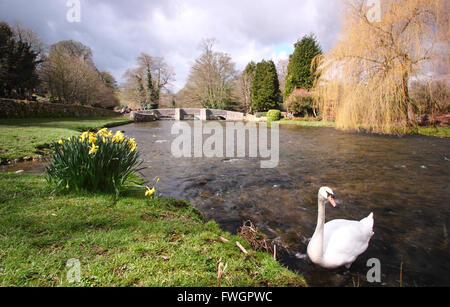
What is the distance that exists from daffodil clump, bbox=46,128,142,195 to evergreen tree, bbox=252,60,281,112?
115 feet

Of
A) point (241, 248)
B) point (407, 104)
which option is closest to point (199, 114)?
point (407, 104)

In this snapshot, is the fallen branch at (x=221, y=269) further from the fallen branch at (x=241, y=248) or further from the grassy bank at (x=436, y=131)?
the grassy bank at (x=436, y=131)

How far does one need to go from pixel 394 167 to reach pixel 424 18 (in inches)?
305

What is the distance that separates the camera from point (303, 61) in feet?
93.1

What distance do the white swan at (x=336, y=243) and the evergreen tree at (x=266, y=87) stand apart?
35646 millimetres

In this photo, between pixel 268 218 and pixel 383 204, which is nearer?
pixel 268 218

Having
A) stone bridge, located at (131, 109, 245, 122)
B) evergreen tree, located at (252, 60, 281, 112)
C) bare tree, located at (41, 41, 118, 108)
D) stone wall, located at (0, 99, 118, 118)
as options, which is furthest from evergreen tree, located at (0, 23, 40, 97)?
evergreen tree, located at (252, 60, 281, 112)

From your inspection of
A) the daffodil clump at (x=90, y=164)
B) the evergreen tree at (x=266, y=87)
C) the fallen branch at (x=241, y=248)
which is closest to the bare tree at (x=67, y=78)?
the evergreen tree at (x=266, y=87)

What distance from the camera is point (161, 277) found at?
1.58m

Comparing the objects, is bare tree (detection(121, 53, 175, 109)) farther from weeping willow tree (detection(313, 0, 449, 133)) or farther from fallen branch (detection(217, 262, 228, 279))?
fallen branch (detection(217, 262, 228, 279))

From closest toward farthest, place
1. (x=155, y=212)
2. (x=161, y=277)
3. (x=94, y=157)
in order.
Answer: (x=161, y=277) → (x=155, y=212) → (x=94, y=157)

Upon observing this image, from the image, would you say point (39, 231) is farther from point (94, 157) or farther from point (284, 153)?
point (284, 153)

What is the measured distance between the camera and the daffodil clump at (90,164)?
320cm
